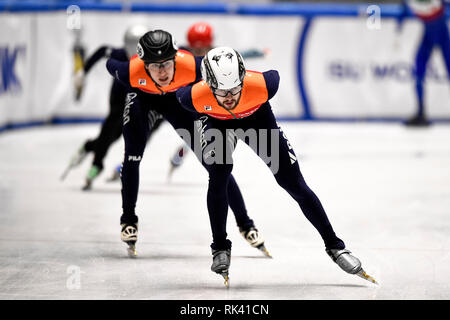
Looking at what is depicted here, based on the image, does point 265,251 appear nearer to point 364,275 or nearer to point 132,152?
point 364,275

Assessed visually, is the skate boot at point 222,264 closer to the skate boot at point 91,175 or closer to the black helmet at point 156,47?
the black helmet at point 156,47

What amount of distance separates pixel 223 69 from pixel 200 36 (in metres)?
3.06

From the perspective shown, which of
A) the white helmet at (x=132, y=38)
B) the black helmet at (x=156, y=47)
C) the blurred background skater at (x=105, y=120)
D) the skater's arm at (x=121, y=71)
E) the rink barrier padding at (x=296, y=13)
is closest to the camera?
the black helmet at (x=156, y=47)

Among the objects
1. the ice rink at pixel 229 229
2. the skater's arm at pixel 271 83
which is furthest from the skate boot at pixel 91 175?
the skater's arm at pixel 271 83

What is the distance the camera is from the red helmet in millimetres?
7402

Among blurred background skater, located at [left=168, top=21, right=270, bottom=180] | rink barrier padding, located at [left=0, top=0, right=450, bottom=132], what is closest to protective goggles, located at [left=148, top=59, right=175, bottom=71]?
blurred background skater, located at [left=168, top=21, right=270, bottom=180]

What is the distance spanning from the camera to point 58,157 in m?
9.93

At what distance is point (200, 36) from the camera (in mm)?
7426

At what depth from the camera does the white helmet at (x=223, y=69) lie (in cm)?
445

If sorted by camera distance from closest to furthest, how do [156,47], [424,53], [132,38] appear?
[156,47] < [132,38] < [424,53]

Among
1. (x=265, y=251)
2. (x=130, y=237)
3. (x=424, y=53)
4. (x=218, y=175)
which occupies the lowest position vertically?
(x=265, y=251)

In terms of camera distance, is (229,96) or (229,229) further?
(229,229)

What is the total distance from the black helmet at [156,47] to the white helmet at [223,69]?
A: 657 mm

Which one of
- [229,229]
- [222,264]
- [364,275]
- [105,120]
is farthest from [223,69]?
[105,120]
